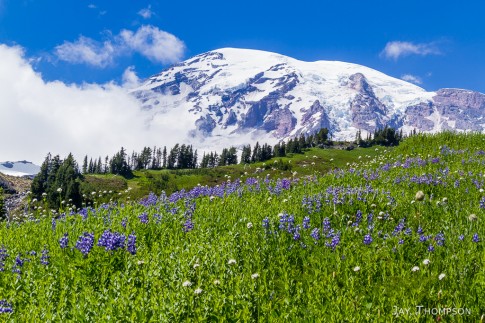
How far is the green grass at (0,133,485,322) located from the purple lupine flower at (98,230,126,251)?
0.12 meters

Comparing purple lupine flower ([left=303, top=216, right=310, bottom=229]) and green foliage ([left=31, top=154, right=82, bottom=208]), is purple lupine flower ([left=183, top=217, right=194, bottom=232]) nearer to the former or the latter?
purple lupine flower ([left=303, top=216, right=310, bottom=229])

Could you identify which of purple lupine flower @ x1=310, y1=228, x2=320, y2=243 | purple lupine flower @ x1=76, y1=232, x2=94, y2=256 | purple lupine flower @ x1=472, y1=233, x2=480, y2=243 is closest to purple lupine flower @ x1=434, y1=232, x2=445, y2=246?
purple lupine flower @ x1=472, y1=233, x2=480, y2=243

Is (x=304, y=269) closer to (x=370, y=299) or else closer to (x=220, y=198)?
(x=370, y=299)

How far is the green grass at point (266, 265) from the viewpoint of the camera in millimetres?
5184

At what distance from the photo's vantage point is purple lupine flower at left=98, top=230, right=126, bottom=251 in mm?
7102

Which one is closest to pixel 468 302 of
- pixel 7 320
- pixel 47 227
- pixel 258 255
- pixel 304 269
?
pixel 304 269

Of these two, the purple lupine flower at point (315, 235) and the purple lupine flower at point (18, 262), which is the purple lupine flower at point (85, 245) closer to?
the purple lupine flower at point (18, 262)

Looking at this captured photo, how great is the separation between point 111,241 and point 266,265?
2563 mm

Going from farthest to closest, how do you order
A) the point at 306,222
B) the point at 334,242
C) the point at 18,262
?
the point at 306,222, the point at 334,242, the point at 18,262

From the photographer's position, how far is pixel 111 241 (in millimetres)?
7148

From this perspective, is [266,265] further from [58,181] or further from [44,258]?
[58,181]

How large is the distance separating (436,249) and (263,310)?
3647mm

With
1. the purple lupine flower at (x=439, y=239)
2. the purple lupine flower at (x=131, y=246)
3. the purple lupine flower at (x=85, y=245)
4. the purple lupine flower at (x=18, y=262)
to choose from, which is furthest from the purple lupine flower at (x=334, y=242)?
the purple lupine flower at (x=18, y=262)

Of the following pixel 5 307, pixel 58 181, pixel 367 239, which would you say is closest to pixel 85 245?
pixel 5 307
